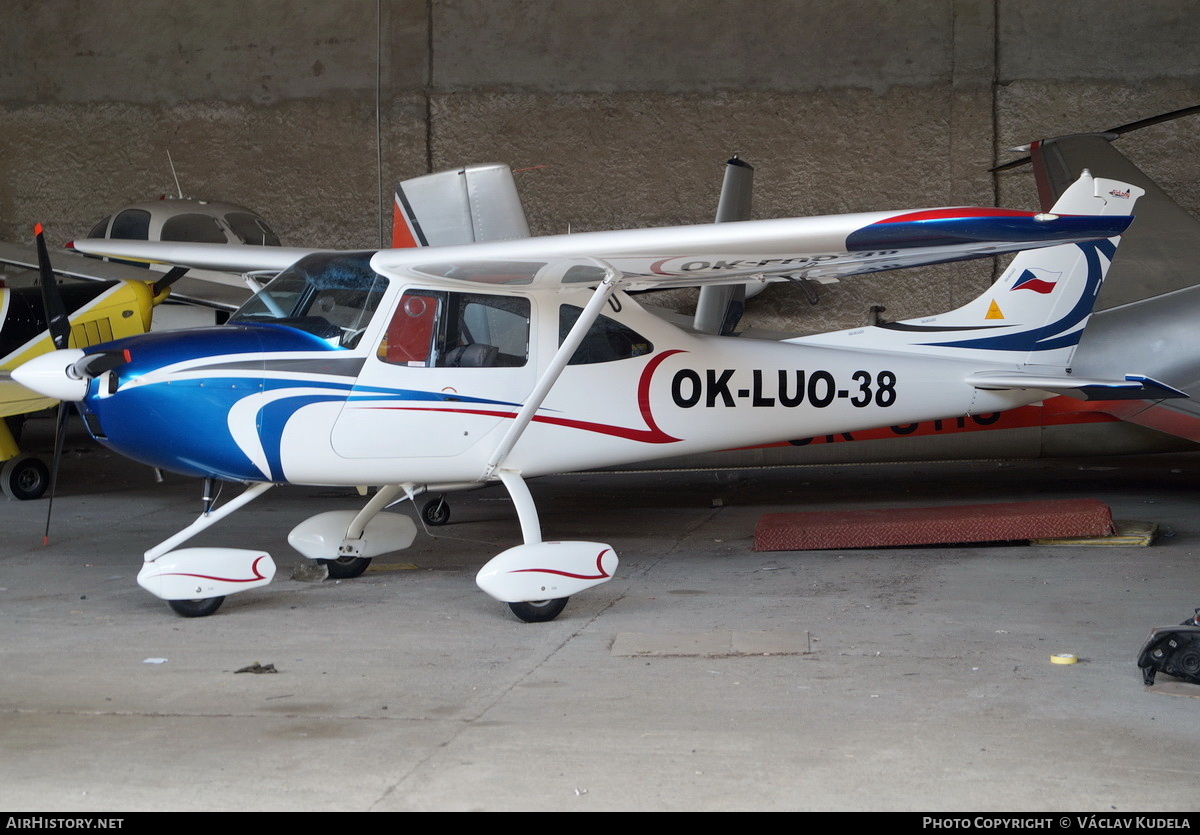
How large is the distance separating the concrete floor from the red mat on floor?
5.3 inches

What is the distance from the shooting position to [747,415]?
24.0 feet

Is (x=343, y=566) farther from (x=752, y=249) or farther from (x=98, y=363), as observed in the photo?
(x=752, y=249)

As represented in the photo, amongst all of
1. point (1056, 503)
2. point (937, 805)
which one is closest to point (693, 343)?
point (1056, 503)

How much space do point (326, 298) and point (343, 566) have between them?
162cm

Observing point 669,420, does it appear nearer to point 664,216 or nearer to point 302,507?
point 302,507

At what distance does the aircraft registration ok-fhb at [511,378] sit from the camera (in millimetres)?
5875

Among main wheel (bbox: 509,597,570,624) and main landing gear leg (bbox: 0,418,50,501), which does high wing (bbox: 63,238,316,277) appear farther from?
main wheel (bbox: 509,597,570,624)

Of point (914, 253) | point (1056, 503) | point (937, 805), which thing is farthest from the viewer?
point (1056, 503)

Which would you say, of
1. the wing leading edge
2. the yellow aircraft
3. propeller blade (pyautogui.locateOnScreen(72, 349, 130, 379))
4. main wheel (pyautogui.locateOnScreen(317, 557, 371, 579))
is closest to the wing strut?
the wing leading edge

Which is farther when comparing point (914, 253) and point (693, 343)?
point (693, 343)

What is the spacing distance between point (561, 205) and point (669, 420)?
324 inches

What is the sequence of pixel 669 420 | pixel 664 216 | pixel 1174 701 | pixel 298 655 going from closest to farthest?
pixel 1174 701 < pixel 298 655 < pixel 669 420 < pixel 664 216

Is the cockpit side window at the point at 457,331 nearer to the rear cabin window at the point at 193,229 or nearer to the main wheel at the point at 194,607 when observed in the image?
the main wheel at the point at 194,607

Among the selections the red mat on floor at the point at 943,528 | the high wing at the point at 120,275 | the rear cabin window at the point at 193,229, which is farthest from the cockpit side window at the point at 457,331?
the rear cabin window at the point at 193,229
